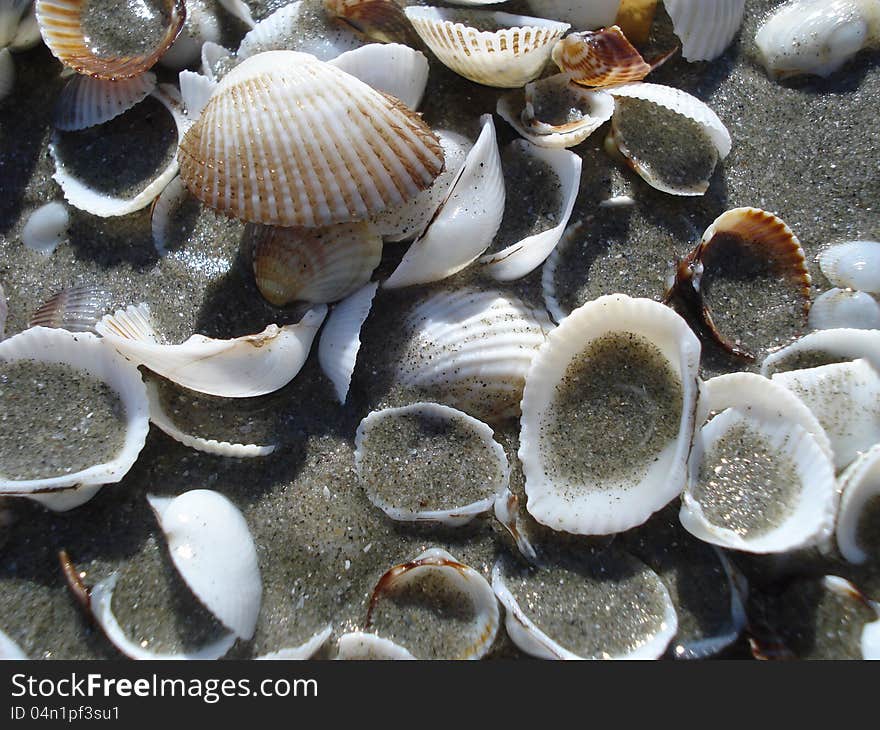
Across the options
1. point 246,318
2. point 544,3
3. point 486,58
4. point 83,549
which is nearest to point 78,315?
point 246,318

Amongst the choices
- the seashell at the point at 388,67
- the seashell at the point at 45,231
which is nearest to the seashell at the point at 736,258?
the seashell at the point at 388,67

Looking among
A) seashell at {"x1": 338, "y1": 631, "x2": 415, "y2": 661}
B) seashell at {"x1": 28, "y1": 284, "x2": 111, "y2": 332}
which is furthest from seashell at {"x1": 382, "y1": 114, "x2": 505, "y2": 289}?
seashell at {"x1": 338, "y1": 631, "x2": 415, "y2": 661}

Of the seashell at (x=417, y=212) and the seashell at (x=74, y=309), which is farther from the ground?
the seashell at (x=417, y=212)

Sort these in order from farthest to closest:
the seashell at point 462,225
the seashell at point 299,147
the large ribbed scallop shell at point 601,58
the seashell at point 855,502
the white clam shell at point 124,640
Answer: the large ribbed scallop shell at point 601,58, the seashell at point 462,225, the seashell at point 299,147, the seashell at point 855,502, the white clam shell at point 124,640

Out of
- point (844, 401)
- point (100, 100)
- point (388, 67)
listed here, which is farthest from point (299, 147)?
point (844, 401)

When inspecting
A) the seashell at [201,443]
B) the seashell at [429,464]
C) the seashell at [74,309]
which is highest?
the seashell at [74,309]

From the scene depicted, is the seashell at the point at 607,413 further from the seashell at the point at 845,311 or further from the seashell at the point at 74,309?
the seashell at the point at 74,309

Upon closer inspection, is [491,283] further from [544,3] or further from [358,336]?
[544,3]
